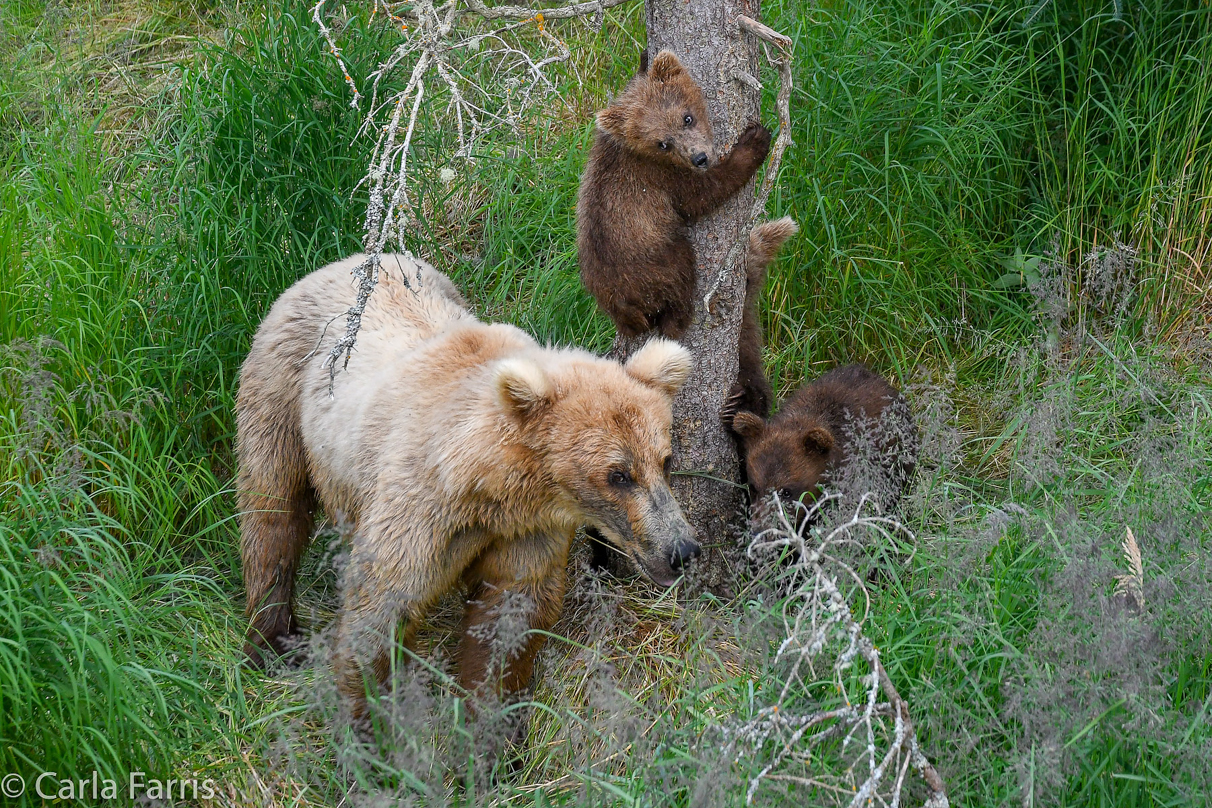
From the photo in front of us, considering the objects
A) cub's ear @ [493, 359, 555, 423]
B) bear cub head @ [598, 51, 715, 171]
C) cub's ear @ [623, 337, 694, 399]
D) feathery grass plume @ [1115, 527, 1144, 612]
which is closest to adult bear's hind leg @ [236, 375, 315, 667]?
cub's ear @ [493, 359, 555, 423]

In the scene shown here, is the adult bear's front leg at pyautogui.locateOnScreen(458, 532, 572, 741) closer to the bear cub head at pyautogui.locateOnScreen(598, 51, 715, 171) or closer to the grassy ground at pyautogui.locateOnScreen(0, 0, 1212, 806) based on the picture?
the grassy ground at pyautogui.locateOnScreen(0, 0, 1212, 806)

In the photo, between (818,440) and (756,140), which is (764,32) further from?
(818,440)

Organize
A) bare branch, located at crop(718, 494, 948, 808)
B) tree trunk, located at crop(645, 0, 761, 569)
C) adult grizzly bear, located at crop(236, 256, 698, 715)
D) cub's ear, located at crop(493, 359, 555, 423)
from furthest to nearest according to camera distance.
Result: tree trunk, located at crop(645, 0, 761, 569) → adult grizzly bear, located at crop(236, 256, 698, 715) → cub's ear, located at crop(493, 359, 555, 423) → bare branch, located at crop(718, 494, 948, 808)

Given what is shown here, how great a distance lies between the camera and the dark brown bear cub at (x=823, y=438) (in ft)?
14.0

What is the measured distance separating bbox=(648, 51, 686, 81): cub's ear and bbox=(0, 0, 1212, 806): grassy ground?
52.3 inches

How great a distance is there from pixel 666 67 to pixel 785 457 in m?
1.66

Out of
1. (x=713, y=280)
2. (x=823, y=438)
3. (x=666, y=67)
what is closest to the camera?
(x=666, y=67)

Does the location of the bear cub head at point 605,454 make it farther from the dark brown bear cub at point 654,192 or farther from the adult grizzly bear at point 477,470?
the dark brown bear cub at point 654,192

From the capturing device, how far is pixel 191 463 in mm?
4852

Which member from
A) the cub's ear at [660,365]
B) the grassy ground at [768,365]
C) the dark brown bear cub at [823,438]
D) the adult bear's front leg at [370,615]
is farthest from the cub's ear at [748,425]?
the adult bear's front leg at [370,615]

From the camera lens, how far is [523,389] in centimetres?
333

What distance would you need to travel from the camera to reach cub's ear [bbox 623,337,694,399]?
363 cm

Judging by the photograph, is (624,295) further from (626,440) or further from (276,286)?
(276,286)

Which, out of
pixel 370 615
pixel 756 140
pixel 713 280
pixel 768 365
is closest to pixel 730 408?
pixel 713 280
